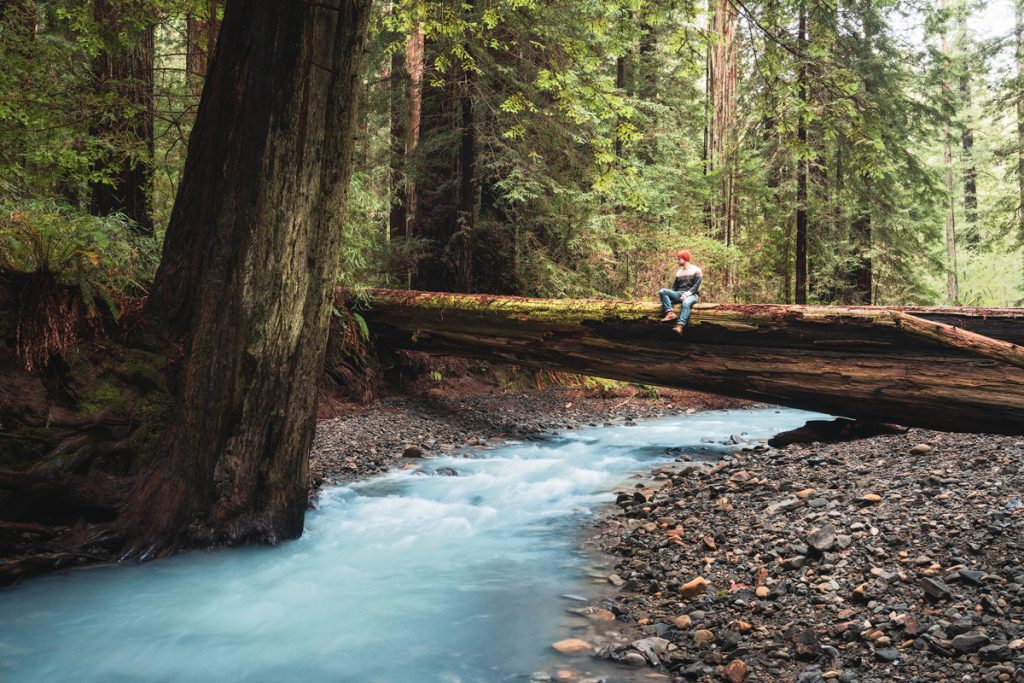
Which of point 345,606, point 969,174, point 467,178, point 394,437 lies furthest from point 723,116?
point 345,606

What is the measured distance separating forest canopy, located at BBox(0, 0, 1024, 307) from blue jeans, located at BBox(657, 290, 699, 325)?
2137 mm

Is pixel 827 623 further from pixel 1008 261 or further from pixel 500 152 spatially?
pixel 1008 261

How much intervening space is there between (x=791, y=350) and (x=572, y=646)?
463cm

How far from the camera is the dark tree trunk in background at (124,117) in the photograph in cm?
741

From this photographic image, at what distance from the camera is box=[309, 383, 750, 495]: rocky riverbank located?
8.71 metres

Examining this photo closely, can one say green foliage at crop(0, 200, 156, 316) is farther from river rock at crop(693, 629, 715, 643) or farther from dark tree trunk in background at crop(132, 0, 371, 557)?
river rock at crop(693, 629, 715, 643)

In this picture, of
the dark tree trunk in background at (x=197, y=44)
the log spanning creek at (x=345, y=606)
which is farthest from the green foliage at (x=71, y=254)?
the log spanning creek at (x=345, y=606)

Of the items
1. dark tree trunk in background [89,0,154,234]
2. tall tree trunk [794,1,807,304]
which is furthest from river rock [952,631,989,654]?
→ tall tree trunk [794,1,807,304]

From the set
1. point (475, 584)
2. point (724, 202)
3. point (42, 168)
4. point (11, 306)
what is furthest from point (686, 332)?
point (724, 202)

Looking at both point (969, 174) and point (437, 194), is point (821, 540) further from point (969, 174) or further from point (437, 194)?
point (969, 174)

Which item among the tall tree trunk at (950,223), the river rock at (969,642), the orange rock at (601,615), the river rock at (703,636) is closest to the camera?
the river rock at (969,642)

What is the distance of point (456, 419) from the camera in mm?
11008

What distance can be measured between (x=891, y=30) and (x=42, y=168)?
17.6 m

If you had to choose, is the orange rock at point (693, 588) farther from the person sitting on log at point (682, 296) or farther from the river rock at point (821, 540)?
the person sitting on log at point (682, 296)
